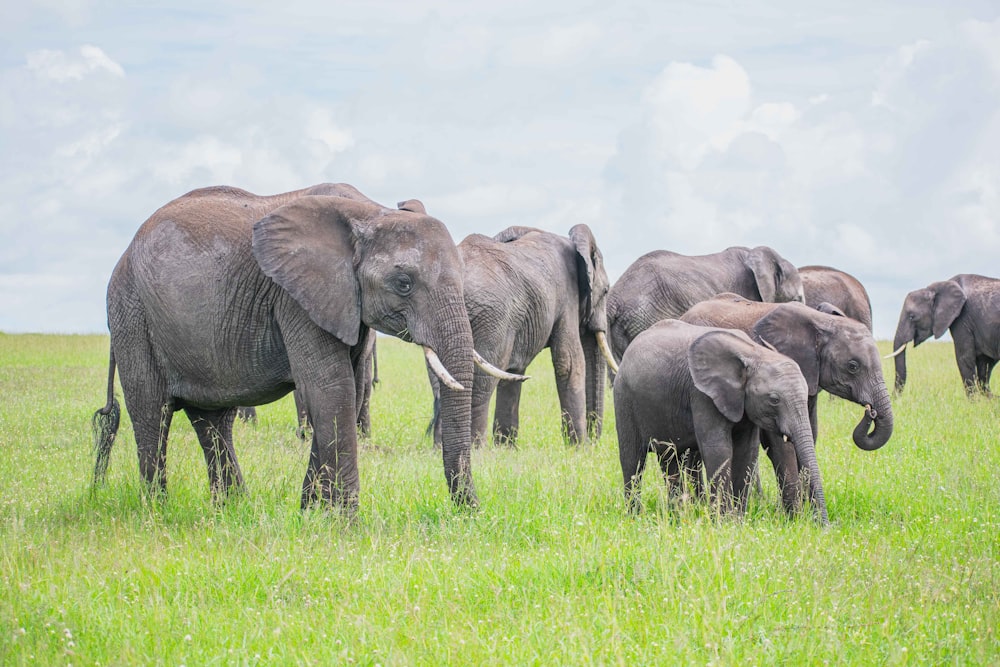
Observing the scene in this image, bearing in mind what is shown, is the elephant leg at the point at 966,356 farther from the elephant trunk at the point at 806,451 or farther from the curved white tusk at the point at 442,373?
the curved white tusk at the point at 442,373

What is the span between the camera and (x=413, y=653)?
540cm

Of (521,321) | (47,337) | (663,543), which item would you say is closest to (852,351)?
(663,543)

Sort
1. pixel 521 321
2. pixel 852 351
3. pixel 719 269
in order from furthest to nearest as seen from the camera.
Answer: pixel 719 269
pixel 521 321
pixel 852 351

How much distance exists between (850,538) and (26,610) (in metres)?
5.37

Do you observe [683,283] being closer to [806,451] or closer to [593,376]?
[593,376]

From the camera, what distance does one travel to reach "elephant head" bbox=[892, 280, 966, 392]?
64.1ft

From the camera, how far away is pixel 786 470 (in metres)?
8.60

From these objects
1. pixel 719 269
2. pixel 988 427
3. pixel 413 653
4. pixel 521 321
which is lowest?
pixel 413 653

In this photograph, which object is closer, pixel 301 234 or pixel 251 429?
pixel 301 234

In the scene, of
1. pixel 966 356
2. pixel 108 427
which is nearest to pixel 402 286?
pixel 108 427

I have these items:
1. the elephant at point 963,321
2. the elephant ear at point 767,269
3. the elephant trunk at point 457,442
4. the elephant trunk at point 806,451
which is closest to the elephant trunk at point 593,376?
the elephant ear at point 767,269

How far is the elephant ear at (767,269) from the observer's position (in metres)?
16.8

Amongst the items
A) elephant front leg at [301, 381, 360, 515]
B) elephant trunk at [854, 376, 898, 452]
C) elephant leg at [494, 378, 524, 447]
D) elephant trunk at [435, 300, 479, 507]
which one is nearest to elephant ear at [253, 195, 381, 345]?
elephant front leg at [301, 381, 360, 515]

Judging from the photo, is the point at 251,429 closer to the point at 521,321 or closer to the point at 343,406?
the point at 521,321
